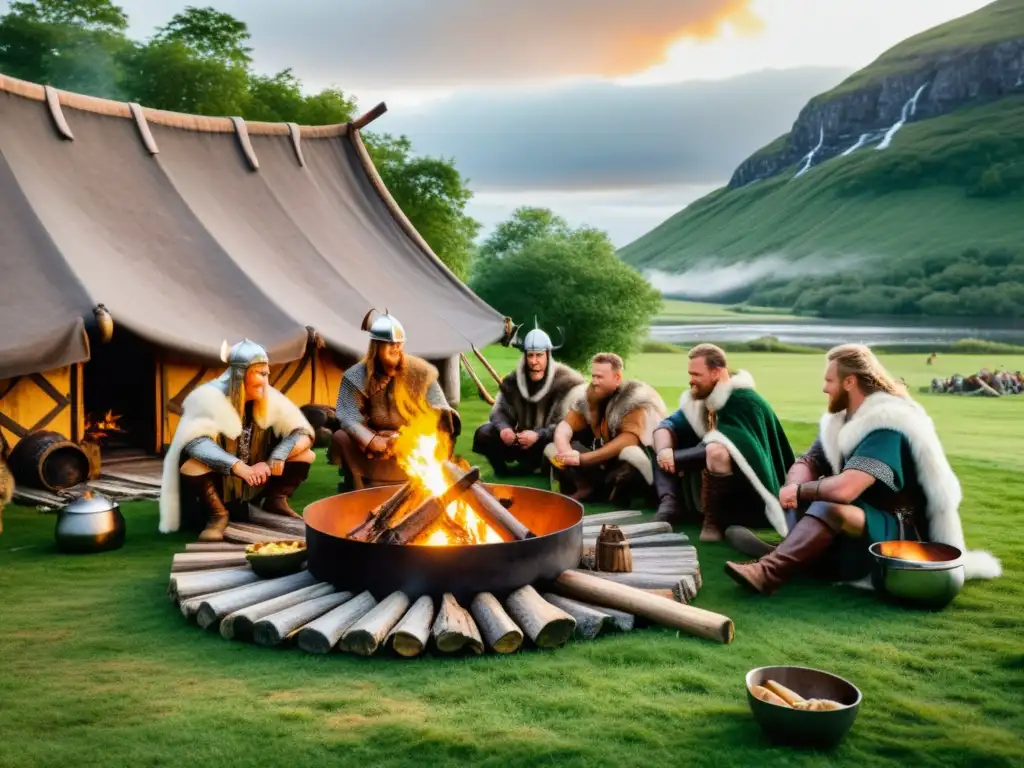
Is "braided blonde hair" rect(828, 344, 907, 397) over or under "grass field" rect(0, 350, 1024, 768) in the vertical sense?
over

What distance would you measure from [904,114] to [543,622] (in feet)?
205

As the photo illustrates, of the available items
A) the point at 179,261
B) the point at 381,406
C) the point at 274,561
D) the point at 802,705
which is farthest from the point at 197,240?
the point at 802,705

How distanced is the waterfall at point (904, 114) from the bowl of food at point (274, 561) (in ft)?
187

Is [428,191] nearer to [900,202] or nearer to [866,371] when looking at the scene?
[866,371]

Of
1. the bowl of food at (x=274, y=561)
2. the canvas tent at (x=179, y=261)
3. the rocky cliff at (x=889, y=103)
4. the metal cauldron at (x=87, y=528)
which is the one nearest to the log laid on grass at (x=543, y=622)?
the bowl of food at (x=274, y=561)

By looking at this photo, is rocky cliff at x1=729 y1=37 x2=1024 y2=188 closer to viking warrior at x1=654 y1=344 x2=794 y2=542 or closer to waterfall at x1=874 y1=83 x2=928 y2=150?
waterfall at x1=874 y1=83 x2=928 y2=150

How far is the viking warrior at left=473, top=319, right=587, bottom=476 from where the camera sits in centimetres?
632

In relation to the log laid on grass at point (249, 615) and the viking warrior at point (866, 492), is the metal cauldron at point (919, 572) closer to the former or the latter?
the viking warrior at point (866, 492)

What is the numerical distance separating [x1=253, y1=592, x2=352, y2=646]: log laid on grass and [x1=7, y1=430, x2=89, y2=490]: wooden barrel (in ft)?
10.9

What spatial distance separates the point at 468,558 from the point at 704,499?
194 cm

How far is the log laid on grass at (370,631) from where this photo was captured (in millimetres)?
3201

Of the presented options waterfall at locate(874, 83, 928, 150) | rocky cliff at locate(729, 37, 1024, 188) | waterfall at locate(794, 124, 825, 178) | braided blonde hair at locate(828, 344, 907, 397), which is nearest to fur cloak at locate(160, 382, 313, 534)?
braided blonde hair at locate(828, 344, 907, 397)

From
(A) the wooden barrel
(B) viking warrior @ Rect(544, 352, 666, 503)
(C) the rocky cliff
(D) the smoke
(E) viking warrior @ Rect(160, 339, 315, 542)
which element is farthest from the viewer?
(C) the rocky cliff

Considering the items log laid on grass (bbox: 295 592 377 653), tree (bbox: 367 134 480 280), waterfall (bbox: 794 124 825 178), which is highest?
waterfall (bbox: 794 124 825 178)
